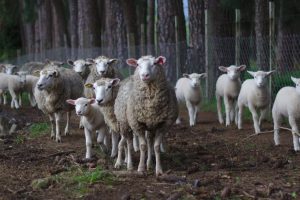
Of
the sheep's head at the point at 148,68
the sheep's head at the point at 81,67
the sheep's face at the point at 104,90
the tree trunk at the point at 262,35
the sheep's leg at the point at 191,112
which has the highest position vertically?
the tree trunk at the point at 262,35

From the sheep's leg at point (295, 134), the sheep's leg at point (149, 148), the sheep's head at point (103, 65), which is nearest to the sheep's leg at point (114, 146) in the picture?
the sheep's leg at point (149, 148)

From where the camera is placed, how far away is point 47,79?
36.0 ft

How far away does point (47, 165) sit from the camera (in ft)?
27.8

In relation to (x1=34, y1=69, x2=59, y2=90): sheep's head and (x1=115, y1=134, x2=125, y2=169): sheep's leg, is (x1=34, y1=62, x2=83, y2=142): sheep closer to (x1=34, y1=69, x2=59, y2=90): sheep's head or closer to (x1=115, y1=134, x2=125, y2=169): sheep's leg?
(x1=34, y1=69, x2=59, y2=90): sheep's head

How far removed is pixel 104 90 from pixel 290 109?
112 inches

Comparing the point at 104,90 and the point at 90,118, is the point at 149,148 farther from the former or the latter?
the point at 90,118

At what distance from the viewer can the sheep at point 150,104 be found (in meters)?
7.68

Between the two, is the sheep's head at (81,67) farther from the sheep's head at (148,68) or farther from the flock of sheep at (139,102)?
the sheep's head at (148,68)

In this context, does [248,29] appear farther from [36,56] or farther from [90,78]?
[90,78]

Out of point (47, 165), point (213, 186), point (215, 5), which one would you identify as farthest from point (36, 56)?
point (213, 186)

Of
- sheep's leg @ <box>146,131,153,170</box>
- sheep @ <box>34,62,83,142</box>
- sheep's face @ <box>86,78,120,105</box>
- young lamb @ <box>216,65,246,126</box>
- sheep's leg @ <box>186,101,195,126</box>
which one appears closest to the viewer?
sheep's leg @ <box>146,131,153,170</box>

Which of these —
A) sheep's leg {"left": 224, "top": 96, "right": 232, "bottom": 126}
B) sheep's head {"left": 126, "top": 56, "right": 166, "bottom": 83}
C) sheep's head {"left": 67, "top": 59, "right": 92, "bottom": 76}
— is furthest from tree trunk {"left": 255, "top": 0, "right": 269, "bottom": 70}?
sheep's head {"left": 126, "top": 56, "right": 166, "bottom": 83}

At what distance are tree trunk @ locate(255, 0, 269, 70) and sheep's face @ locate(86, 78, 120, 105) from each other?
4.87 metres

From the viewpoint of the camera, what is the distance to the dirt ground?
632 cm
